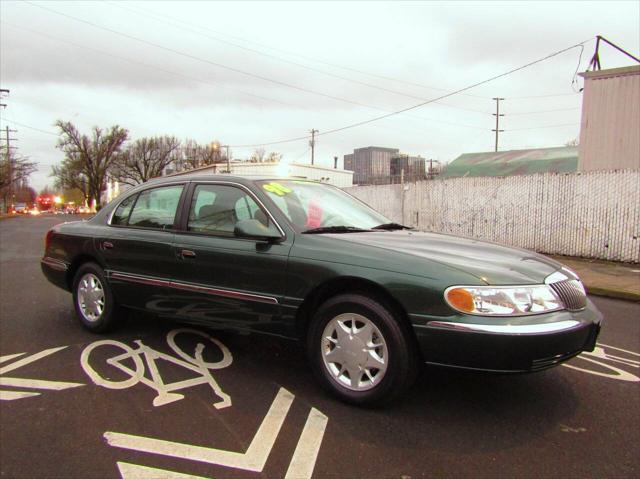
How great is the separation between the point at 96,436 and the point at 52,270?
3.04 m

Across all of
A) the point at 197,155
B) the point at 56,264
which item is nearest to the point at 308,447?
the point at 56,264

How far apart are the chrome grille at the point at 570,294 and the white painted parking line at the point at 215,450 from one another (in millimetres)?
1906

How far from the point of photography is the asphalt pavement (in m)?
2.43

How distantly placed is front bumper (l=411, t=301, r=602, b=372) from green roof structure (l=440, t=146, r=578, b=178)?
2076 cm

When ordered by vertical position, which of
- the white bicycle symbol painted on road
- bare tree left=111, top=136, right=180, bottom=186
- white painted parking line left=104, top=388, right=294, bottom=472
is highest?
bare tree left=111, top=136, right=180, bottom=186

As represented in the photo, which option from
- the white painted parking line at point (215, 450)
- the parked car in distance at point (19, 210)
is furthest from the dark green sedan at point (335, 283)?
the parked car in distance at point (19, 210)

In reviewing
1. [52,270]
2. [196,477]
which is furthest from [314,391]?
[52,270]

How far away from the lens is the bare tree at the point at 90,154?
74188 mm

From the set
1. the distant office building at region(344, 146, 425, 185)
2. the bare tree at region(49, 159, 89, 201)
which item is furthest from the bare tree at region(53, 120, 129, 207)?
the distant office building at region(344, 146, 425, 185)

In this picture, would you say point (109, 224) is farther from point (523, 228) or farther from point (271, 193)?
point (523, 228)

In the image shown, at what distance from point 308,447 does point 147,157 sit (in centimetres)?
7663

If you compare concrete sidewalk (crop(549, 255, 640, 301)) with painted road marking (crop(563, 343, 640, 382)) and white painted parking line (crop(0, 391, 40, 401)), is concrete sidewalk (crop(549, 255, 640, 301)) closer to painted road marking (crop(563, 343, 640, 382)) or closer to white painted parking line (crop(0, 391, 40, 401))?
painted road marking (crop(563, 343, 640, 382))

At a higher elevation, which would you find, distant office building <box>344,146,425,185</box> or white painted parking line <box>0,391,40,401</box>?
distant office building <box>344,146,425,185</box>

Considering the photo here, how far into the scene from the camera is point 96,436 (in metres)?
2.71
